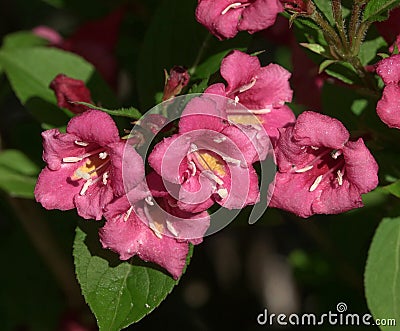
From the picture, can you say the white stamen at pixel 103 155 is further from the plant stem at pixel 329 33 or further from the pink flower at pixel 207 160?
the plant stem at pixel 329 33

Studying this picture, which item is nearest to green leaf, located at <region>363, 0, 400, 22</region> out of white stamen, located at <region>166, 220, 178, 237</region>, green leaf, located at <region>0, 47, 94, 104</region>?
white stamen, located at <region>166, 220, 178, 237</region>

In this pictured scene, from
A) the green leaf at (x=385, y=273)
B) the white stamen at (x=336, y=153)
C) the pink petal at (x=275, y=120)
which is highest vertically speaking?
the white stamen at (x=336, y=153)

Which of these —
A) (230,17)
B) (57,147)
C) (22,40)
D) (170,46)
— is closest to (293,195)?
(230,17)

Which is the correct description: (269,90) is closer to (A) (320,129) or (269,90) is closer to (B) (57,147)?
(A) (320,129)

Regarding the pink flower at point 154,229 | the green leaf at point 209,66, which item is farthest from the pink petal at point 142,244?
the green leaf at point 209,66

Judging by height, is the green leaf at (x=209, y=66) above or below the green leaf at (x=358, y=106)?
above

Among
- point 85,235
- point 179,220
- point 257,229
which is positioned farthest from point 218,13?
point 257,229

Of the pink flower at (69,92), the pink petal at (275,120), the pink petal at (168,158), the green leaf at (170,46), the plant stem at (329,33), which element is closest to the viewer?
the pink petal at (168,158)
